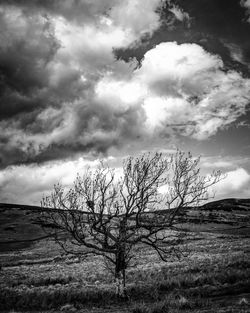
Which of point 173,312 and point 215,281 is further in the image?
point 215,281

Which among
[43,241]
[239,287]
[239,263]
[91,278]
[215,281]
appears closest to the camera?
[239,287]

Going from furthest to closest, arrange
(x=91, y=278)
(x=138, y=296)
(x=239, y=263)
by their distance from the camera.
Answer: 1. (x=91, y=278)
2. (x=239, y=263)
3. (x=138, y=296)

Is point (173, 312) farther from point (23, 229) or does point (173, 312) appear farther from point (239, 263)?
point (23, 229)

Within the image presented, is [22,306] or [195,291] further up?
[195,291]

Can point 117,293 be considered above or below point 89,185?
below

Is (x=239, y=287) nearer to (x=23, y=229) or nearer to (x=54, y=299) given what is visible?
(x=54, y=299)

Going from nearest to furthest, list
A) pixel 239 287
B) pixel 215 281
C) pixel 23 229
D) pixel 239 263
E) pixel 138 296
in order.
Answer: pixel 239 287 → pixel 138 296 → pixel 215 281 → pixel 239 263 → pixel 23 229

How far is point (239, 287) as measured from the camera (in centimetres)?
1276

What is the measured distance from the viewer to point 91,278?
68.4 feet

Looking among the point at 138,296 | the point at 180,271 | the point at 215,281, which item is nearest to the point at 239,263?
the point at 180,271

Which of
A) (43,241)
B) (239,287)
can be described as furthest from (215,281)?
(43,241)

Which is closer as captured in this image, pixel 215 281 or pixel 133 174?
pixel 133 174

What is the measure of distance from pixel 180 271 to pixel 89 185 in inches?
392

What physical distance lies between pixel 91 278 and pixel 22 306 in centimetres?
786
